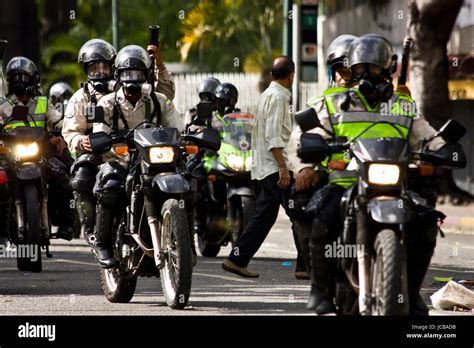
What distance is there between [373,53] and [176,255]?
2119 mm

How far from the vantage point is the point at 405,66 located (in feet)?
41.9

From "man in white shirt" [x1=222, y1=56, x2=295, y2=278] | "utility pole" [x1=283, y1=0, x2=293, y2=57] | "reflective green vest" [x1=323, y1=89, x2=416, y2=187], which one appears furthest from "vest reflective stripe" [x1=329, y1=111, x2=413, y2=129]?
"utility pole" [x1=283, y1=0, x2=293, y2=57]

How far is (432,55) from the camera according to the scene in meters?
22.8

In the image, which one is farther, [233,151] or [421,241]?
[233,151]

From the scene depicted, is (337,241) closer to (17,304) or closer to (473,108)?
(17,304)

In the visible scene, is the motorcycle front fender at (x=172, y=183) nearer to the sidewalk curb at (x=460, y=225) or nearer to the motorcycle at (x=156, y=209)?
the motorcycle at (x=156, y=209)

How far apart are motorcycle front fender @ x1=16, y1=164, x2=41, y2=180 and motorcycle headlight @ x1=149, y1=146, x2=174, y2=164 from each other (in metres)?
3.29

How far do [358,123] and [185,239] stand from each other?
1.76m

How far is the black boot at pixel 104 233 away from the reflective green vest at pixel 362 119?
265 cm

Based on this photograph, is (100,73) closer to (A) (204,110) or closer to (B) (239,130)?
(A) (204,110)

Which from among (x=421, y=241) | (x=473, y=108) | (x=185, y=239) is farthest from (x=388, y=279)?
(x=473, y=108)

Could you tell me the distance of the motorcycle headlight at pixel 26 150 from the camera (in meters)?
13.4

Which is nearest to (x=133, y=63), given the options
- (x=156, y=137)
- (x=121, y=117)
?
(x=121, y=117)

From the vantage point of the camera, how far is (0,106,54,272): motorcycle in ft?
43.8
